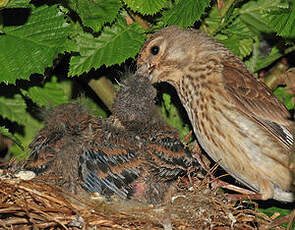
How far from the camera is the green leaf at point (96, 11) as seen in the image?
3.57 m

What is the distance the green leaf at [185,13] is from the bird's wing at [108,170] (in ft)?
3.07

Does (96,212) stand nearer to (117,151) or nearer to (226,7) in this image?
(117,151)

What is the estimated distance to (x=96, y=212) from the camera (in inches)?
128

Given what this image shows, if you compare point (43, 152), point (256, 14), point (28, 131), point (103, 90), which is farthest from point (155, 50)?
point (28, 131)

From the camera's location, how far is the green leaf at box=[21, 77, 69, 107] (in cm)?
412

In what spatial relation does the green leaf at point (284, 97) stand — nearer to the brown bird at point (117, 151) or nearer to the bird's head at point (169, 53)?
the bird's head at point (169, 53)

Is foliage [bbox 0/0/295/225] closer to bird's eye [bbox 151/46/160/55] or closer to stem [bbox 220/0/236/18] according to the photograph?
stem [bbox 220/0/236/18]

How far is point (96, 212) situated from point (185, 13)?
1.44m

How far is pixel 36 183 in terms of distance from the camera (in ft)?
10.9

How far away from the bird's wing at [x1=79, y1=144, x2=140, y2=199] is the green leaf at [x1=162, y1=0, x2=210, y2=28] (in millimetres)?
936

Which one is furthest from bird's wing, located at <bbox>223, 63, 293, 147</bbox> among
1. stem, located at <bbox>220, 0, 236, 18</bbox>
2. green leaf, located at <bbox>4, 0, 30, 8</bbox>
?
green leaf, located at <bbox>4, 0, 30, 8</bbox>

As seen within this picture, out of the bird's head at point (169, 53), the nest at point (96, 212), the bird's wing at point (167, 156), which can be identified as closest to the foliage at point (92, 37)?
the bird's head at point (169, 53)

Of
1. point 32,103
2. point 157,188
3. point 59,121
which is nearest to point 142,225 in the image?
point 157,188

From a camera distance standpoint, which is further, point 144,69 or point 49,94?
point 49,94
